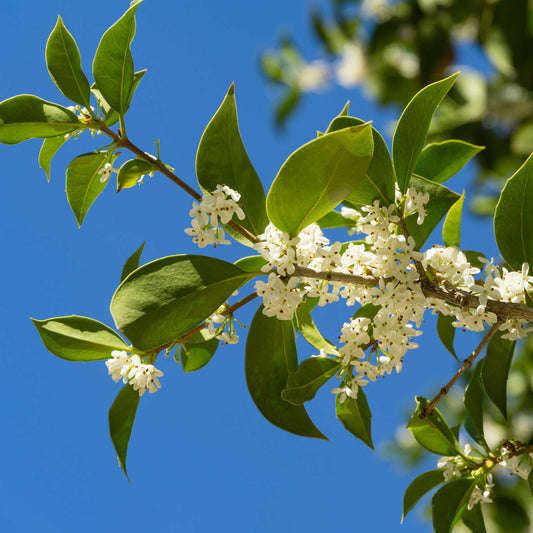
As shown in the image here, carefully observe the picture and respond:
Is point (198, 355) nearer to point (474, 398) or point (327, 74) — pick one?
point (474, 398)

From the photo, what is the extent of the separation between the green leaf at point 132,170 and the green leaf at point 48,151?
0.36 metres

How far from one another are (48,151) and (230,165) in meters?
0.68

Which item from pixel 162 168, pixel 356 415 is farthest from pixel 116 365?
pixel 356 415

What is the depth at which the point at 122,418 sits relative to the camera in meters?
1.57

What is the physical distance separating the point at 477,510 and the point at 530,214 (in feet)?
3.22

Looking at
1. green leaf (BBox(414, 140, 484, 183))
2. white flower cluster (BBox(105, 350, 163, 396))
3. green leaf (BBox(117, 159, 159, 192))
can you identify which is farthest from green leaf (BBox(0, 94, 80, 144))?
green leaf (BBox(414, 140, 484, 183))

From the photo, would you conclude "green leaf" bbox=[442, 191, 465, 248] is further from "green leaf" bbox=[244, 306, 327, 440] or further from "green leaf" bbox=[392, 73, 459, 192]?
"green leaf" bbox=[244, 306, 327, 440]

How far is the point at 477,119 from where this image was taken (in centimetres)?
318

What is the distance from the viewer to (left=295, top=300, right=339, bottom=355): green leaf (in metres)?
1.65

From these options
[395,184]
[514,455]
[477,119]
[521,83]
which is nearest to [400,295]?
[395,184]

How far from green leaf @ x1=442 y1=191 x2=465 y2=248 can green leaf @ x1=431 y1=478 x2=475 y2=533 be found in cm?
77

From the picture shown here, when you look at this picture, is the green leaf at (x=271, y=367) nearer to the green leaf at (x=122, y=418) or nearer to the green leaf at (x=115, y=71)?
the green leaf at (x=122, y=418)

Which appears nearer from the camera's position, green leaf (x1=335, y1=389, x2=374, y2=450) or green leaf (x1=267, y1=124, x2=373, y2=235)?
green leaf (x1=267, y1=124, x2=373, y2=235)

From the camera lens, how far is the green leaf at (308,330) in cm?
165
